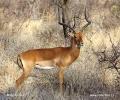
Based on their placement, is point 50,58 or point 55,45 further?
point 55,45

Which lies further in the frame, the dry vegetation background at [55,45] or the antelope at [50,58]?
the antelope at [50,58]

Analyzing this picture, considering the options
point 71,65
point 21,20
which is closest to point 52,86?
point 71,65

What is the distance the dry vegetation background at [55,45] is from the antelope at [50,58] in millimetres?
227

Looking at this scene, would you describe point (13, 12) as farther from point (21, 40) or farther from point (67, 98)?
point (67, 98)

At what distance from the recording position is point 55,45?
8.67 m

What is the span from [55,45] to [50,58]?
7.75 ft

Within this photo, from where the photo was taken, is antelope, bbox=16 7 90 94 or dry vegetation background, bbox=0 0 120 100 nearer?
dry vegetation background, bbox=0 0 120 100

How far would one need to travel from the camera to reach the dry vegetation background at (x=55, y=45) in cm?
580

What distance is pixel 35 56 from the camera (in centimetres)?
608

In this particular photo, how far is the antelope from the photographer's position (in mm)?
5980

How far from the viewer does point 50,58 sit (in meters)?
6.32

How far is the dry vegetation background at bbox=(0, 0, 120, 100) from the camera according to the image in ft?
19.0

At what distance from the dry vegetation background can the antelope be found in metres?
0.23

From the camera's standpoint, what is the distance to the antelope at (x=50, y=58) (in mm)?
5980
